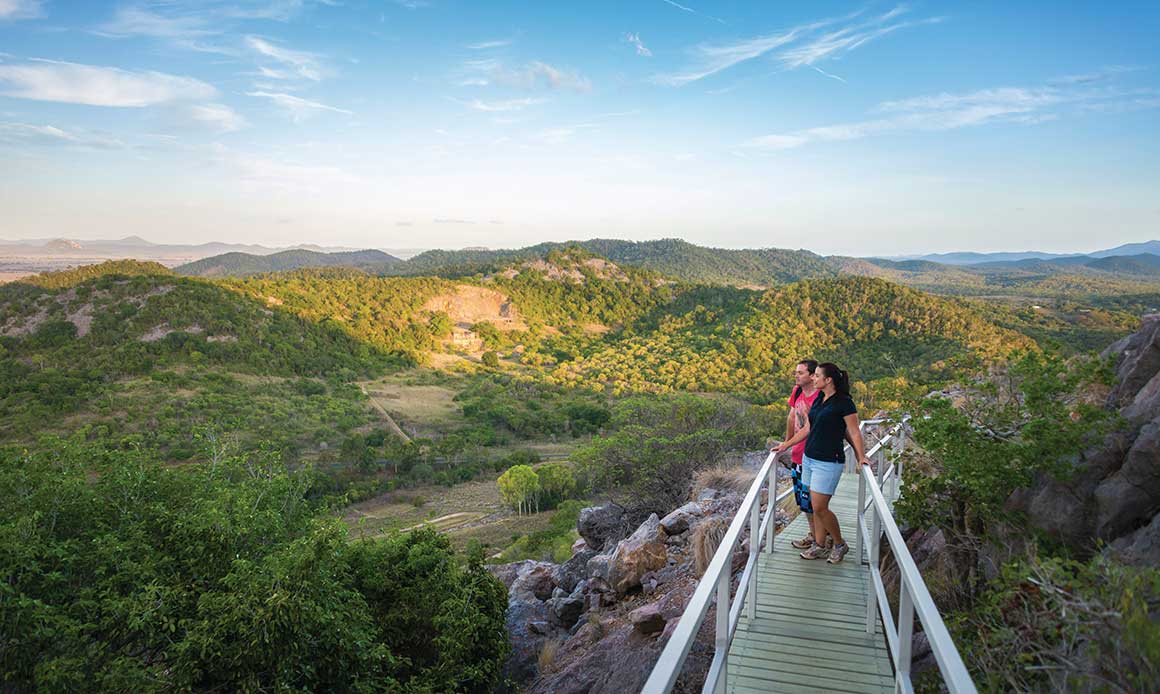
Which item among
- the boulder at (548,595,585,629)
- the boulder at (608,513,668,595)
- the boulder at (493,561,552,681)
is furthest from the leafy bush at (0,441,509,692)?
the boulder at (608,513,668,595)

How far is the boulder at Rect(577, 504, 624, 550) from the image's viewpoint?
1121 centimetres

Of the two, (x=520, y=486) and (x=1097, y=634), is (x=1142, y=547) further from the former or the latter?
(x=520, y=486)

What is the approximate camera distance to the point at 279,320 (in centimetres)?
7131

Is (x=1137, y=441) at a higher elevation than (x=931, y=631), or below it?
higher

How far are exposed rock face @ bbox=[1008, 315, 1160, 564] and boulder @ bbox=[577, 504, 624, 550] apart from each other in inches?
311

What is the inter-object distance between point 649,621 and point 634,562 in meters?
2.15

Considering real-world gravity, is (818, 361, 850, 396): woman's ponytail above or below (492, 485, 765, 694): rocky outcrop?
above

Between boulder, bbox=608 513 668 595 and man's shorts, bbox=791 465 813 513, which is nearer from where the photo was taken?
man's shorts, bbox=791 465 813 513

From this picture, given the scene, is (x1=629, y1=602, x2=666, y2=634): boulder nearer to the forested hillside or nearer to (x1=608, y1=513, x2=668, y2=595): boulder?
(x1=608, y1=513, x2=668, y2=595): boulder

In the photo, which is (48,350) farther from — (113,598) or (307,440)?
(113,598)

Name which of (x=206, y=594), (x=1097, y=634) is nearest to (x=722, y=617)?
(x=1097, y=634)

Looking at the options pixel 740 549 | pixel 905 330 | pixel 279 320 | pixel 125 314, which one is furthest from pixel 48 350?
pixel 905 330

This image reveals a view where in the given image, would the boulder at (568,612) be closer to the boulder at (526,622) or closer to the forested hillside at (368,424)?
the boulder at (526,622)

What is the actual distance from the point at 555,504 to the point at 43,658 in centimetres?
2998
